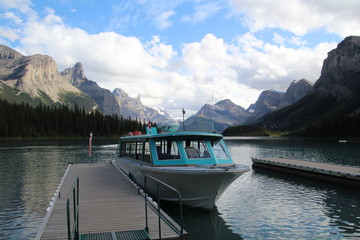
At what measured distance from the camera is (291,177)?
32094 millimetres

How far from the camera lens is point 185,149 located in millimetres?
17500

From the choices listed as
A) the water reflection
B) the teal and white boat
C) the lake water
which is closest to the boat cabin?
the teal and white boat

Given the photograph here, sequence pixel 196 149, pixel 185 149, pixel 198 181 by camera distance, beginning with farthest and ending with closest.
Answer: pixel 196 149, pixel 185 149, pixel 198 181

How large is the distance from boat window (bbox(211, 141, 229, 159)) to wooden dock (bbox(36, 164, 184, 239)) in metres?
5.25

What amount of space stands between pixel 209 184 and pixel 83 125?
152517 mm

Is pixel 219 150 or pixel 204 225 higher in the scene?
pixel 219 150

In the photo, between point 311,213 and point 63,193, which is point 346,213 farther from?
point 63,193

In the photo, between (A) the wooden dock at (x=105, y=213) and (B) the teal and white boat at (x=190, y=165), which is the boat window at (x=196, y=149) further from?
(A) the wooden dock at (x=105, y=213)

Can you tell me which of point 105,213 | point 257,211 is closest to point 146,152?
point 105,213

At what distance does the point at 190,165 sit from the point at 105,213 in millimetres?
5433

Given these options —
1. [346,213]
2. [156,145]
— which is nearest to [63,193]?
[156,145]

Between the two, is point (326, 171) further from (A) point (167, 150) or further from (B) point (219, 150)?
(A) point (167, 150)

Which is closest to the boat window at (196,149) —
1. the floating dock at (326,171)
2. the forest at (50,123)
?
the floating dock at (326,171)

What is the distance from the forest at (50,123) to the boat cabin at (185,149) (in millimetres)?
133380
